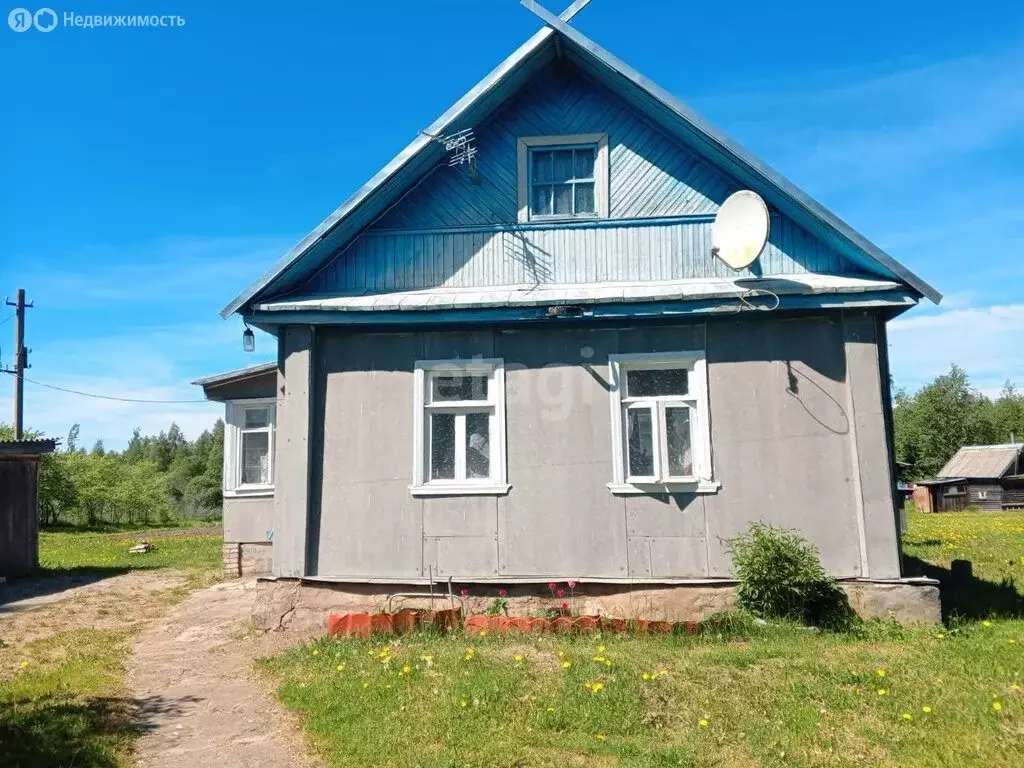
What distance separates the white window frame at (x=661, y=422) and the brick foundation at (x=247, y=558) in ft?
30.9

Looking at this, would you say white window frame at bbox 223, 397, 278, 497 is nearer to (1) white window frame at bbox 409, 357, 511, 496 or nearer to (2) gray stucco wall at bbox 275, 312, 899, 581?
(2) gray stucco wall at bbox 275, 312, 899, 581

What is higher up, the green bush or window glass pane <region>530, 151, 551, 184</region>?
window glass pane <region>530, 151, 551, 184</region>

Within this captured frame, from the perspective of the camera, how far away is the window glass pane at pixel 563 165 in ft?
32.0

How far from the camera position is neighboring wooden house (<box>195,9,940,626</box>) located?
8.88 metres

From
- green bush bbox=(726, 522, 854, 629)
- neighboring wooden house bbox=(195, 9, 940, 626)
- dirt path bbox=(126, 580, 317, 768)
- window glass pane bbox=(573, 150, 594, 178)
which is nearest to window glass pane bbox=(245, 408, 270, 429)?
dirt path bbox=(126, 580, 317, 768)

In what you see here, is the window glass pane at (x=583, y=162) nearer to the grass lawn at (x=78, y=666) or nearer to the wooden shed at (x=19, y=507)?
the grass lawn at (x=78, y=666)

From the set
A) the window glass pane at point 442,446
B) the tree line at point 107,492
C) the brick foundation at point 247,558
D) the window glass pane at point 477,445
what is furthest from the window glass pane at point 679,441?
the tree line at point 107,492

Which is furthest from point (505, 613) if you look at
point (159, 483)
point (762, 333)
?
point (159, 483)

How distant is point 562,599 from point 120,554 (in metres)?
18.3

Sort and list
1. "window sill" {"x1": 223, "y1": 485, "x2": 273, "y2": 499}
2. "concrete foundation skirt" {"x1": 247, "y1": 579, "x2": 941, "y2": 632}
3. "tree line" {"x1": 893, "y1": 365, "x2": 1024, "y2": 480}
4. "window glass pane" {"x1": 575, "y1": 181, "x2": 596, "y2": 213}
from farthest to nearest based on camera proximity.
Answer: "tree line" {"x1": 893, "y1": 365, "x2": 1024, "y2": 480} → "window sill" {"x1": 223, "y1": 485, "x2": 273, "y2": 499} → "window glass pane" {"x1": 575, "y1": 181, "x2": 596, "y2": 213} → "concrete foundation skirt" {"x1": 247, "y1": 579, "x2": 941, "y2": 632}

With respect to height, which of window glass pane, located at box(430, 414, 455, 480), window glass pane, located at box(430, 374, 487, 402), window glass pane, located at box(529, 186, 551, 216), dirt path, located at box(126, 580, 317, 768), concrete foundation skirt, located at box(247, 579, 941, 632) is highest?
window glass pane, located at box(529, 186, 551, 216)

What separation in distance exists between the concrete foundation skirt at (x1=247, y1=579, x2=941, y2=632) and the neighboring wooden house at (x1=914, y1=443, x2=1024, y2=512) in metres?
42.0

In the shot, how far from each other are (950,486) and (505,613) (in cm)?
4473

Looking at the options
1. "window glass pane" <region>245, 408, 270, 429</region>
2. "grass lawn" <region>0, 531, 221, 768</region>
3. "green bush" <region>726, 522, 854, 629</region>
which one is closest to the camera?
"grass lawn" <region>0, 531, 221, 768</region>
